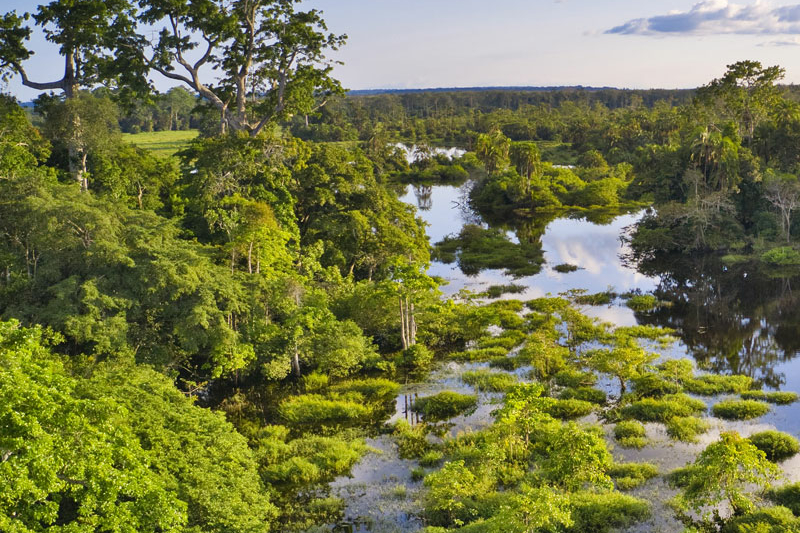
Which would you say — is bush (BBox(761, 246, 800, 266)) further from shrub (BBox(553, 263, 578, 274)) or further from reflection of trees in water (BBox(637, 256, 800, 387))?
shrub (BBox(553, 263, 578, 274))

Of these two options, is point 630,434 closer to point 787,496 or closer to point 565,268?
point 787,496

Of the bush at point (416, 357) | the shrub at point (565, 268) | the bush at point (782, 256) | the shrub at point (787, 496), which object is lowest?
the shrub at point (787, 496)

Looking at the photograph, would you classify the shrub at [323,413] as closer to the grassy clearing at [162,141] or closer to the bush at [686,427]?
the bush at [686,427]

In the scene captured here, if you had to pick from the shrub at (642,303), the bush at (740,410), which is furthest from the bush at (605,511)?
the shrub at (642,303)

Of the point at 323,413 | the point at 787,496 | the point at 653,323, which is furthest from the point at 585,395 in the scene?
the point at 653,323

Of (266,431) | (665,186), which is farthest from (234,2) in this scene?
(665,186)

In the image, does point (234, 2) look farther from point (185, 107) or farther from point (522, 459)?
point (185, 107)

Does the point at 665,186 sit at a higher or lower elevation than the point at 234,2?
lower
